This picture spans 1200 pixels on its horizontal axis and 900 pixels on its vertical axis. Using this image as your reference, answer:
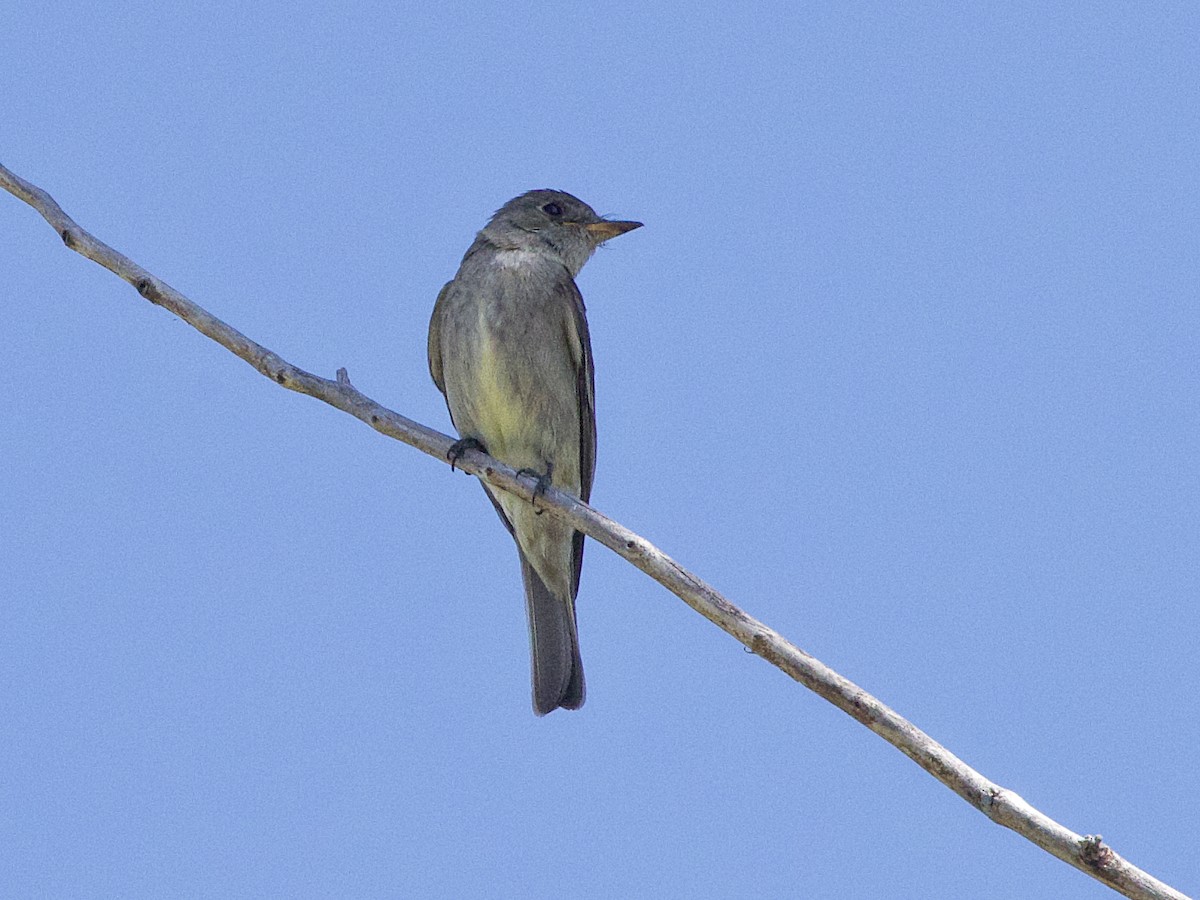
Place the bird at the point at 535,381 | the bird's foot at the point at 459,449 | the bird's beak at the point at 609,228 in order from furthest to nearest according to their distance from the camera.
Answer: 1. the bird's beak at the point at 609,228
2. the bird at the point at 535,381
3. the bird's foot at the point at 459,449

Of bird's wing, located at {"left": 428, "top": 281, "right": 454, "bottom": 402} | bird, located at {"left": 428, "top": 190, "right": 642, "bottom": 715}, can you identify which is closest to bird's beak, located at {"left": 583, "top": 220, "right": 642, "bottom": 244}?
bird, located at {"left": 428, "top": 190, "right": 642, "bottom": 715}

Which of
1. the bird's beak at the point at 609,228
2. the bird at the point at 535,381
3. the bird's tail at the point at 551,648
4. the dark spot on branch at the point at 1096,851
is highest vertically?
the bird's beak at the point at 609,228

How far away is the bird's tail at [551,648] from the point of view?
352 inches

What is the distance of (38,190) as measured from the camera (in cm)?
681

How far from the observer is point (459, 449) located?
7.85 meters

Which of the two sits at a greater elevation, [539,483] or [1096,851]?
[539,483]

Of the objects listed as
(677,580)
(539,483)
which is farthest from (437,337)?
(677,580)

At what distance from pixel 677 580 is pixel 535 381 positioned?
2873mm

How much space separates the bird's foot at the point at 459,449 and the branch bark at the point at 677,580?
4cm

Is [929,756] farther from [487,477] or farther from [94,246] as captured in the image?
[94,246]

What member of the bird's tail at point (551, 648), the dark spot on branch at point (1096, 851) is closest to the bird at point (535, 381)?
the bird's tail at point (551, 648)

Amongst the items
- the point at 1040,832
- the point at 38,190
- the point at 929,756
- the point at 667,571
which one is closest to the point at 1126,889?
the point at 1040,832

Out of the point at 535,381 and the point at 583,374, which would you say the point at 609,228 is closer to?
the point at 583,374

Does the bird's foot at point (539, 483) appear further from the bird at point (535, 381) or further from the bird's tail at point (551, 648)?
the bird's tail at point (551, 648)
